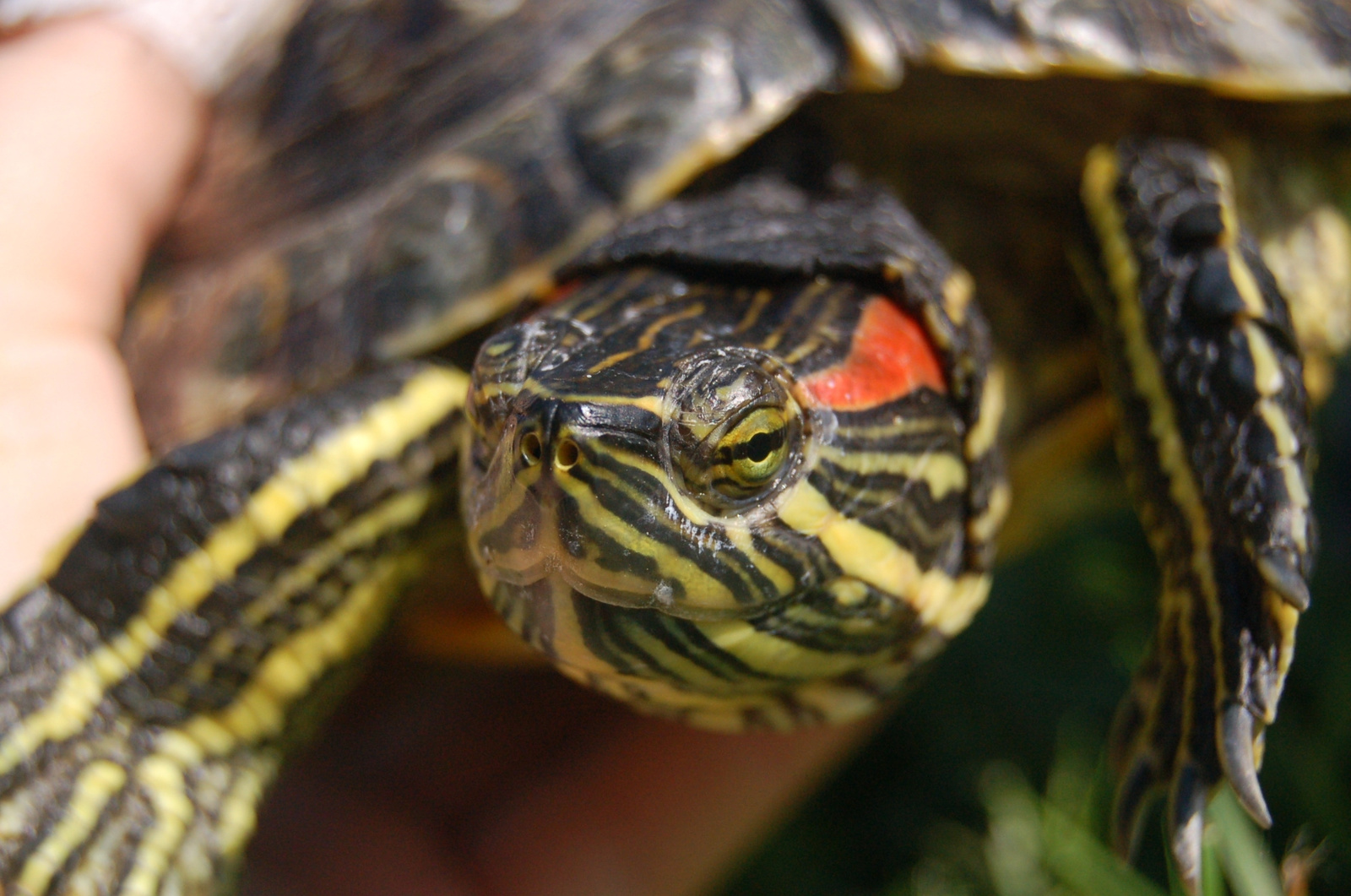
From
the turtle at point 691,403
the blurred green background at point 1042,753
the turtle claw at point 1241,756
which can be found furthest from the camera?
the blurred green background at point 1042,753

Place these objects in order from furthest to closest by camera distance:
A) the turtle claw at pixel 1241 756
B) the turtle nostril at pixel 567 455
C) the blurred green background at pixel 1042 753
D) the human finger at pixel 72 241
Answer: the blurred green background at pixel 1042 753 < the human finger at pixel 72 241 < the turtle claw at pixel 1241 756 < the turtle nostril at pixel 567 455

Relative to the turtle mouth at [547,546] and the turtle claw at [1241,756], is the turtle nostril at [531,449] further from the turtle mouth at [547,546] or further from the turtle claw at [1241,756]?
the turtle claw at [1241,756]

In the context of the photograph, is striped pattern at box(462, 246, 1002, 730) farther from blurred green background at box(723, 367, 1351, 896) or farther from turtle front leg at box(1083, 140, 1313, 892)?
blurred green background at box(723, 367, 1351, 896)

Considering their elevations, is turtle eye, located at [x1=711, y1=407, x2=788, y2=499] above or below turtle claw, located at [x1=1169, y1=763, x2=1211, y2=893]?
above

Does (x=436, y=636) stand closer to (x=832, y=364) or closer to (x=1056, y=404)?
(x=832, y=364)

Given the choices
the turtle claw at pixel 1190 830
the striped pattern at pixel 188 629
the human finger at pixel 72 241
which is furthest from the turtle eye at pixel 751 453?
the human finger at pixel 72 241

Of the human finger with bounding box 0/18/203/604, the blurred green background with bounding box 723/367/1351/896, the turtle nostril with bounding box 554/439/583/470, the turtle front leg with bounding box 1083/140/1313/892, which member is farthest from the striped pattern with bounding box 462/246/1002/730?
the blurred green background with bounding box 723/367/1351/896

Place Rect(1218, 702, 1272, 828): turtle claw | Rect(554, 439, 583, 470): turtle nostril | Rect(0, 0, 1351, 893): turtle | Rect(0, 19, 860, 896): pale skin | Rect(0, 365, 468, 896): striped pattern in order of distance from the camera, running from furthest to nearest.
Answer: Rect(0, 19, 860, 896): pale skin < Rect(0, 365, 468, 896): striped pattern < Rect(1218, 702, 1272, 828): turtle claw < Rect(0, 0, 1351, 893): turtle < Rect(554, 439, 583, 470): turtle nostril

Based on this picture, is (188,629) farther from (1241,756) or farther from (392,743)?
(1241,756)

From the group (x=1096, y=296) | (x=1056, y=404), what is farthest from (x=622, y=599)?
(x=1056, y=404)
